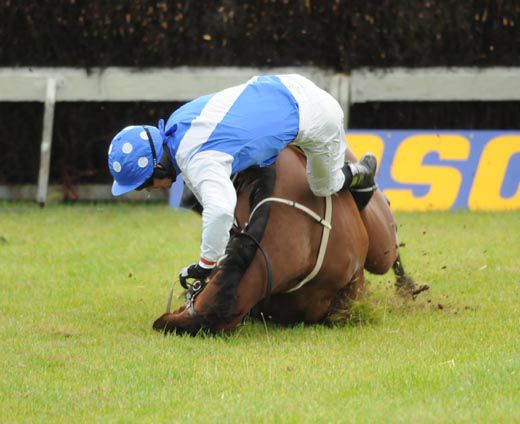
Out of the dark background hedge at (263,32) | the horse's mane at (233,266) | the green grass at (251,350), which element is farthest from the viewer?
the dark background hedge at (263,32)

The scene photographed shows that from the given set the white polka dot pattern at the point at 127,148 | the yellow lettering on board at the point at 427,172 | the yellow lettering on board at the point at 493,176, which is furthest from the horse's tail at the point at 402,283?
the yellow lettering on board at the point at 493,176

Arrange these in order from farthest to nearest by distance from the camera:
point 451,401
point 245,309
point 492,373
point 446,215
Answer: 1. point 446,215
2. point 245,309
3. point 492,373
4. point 451,401

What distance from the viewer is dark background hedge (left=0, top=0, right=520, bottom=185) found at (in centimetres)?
1377

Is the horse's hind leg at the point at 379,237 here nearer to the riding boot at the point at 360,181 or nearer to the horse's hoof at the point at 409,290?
the riding boot at the point at 360,181

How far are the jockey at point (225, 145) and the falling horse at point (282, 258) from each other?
0.15 metres

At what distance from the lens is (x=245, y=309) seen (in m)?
7.22

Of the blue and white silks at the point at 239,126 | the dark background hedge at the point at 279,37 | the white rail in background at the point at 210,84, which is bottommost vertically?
the white rail in background at the point at 210,84

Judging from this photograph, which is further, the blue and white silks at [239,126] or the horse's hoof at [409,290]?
the horse's hoof at [409,290]

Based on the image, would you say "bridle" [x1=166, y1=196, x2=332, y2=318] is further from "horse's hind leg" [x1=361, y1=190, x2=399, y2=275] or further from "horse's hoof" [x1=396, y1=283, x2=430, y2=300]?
"horse's hoof" [x1=396, y1=283, x2=430, y2=300]

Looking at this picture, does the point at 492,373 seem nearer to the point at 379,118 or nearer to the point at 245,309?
the point at 245,309

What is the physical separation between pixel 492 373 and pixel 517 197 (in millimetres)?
7235

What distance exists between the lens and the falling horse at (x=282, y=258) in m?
7.17

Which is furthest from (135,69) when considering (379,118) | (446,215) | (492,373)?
(492,373)

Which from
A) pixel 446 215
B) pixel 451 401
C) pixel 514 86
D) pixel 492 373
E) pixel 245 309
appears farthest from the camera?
pixel 514 86
